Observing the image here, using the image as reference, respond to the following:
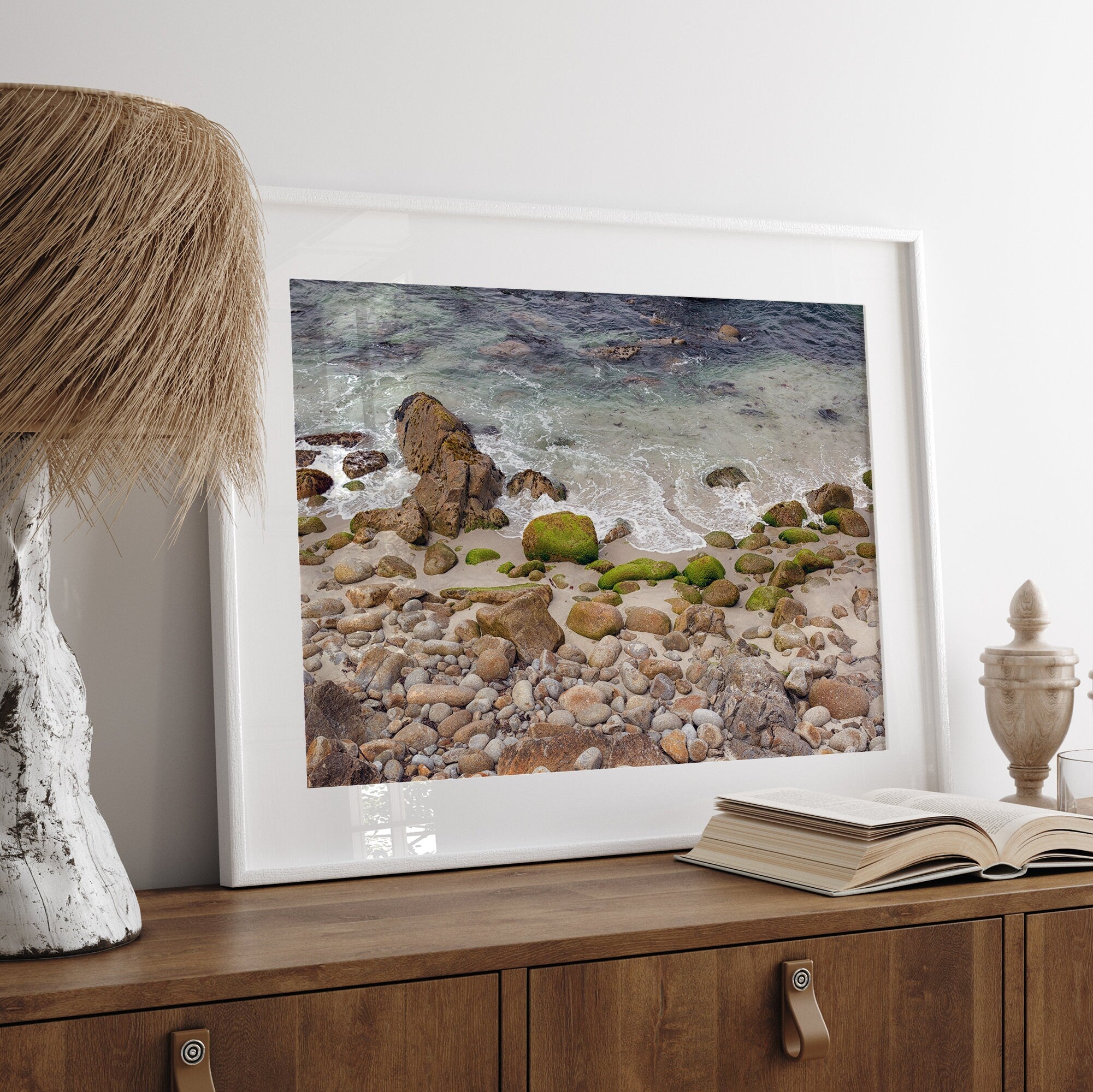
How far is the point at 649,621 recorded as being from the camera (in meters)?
1.39

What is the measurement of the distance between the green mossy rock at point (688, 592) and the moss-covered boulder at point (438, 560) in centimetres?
30

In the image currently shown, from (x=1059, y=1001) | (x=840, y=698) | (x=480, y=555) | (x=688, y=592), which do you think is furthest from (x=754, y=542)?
(x=1059, y=1001)

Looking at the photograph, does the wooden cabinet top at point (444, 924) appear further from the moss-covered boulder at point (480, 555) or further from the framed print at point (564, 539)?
the moss-covered boulder at point (480, 555)

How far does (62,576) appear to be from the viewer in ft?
4.00

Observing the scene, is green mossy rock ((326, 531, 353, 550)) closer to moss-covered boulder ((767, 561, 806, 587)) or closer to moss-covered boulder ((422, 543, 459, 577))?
moss-covered boulder ((422, 543, 459, 577))

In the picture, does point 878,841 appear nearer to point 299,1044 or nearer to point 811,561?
point 811,561

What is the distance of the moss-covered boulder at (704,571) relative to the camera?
142 centimetres

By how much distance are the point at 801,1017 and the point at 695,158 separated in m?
1.07

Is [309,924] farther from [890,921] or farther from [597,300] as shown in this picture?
[597,300]

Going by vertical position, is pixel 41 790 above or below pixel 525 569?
below

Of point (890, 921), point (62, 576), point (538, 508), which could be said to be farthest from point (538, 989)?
point (62, 576)

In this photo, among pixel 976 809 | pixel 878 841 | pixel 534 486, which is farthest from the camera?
pixel 534 486

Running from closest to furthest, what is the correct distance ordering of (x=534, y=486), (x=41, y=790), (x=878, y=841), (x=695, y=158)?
(x=41, y=790)
(x=878, y=841)
(x=534, y=486)
(x=695, y=158)

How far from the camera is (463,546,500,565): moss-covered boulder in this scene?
1.33m
